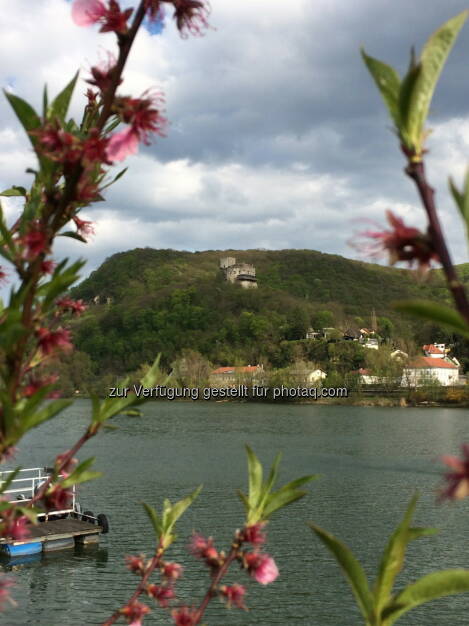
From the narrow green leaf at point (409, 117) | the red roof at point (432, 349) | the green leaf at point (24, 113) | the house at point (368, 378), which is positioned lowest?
the narrow green leaf at point (409, 117)

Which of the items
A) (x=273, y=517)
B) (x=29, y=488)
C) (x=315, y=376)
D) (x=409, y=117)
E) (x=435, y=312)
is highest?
(x=315, y=376)

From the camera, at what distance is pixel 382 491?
2586 cm

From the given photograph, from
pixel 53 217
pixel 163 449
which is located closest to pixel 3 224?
pixel 53 217

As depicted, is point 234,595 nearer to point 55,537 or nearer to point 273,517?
point 55,537

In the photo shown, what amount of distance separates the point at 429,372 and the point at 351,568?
88.6 metres

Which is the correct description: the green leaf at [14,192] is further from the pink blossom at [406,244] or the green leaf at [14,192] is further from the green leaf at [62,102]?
the pink blossom at [406,244]

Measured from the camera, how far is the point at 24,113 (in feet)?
3.62

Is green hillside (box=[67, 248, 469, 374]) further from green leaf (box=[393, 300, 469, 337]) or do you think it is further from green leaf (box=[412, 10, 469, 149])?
green leaf (box=[393, 300, 469, 337])

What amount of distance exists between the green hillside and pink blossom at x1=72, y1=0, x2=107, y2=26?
9920 centimetres

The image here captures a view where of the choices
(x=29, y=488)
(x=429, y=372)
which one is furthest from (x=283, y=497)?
(x=429, y=372)

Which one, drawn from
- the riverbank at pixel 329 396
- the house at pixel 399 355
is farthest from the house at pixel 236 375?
the house at pixel 399 355

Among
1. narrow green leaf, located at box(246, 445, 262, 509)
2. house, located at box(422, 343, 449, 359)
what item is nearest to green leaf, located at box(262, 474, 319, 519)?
narrow green leaf, located at box(246, 445, 262, 509)

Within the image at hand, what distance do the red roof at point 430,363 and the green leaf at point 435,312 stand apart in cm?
8805

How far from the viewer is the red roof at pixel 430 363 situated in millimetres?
85500
